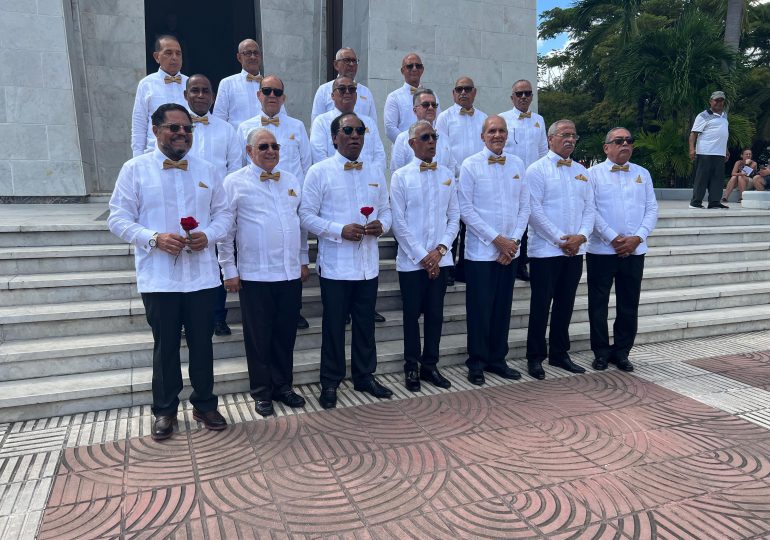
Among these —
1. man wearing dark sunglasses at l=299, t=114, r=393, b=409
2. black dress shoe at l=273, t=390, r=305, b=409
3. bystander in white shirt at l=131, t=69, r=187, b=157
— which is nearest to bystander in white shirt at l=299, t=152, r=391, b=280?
man wearing dark sunglasses at l=299, t=114, r=393, b=409

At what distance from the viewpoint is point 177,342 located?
389 centimetres

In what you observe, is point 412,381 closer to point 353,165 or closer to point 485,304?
point 485,304

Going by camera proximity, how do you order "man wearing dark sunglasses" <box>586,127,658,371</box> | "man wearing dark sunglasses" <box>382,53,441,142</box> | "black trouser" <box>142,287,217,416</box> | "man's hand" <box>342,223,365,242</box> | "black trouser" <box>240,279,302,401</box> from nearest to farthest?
"black trouser" <box>142,287,217,416</box>
"black trouser" <box>240,279,302,401</box>
"man's hand" <box>342,223,365,242</box>
"man wearing dark sunglasses" <box>586,127,658,371</box>
"man wearing dark sunglasses" <box>382,53,441,142</box>

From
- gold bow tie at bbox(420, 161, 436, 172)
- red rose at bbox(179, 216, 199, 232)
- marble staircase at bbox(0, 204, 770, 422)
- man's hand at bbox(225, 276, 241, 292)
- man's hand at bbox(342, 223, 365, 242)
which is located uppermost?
gold bow tie at bbox(420, 161, 436, 172)

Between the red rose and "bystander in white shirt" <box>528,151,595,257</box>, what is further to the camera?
"bystander in white shirt" <box>528,151,595,257</box>

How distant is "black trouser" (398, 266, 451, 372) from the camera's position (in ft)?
15.6

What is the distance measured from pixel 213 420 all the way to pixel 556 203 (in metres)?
3.42

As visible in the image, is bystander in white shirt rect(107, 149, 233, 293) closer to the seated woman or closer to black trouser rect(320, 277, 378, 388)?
black trouser rect(320, 277, 378, 388)

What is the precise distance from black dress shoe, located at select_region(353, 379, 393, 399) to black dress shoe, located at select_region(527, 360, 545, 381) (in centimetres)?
139

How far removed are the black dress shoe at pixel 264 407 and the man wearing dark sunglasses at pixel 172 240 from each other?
326 mm

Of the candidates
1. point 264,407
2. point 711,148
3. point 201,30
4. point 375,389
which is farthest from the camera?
point 201,30

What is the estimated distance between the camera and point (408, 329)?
4.83 m

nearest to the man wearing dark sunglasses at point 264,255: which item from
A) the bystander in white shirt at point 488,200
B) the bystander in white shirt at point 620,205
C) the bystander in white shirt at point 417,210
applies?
the bystander in white shirt at point 417,210

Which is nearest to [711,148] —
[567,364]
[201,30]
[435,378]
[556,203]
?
[556,203]
